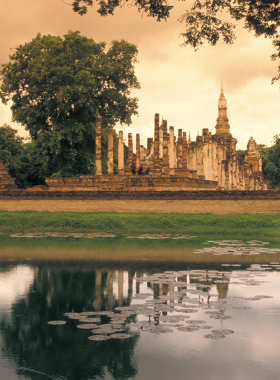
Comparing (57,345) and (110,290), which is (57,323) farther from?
(110,290)

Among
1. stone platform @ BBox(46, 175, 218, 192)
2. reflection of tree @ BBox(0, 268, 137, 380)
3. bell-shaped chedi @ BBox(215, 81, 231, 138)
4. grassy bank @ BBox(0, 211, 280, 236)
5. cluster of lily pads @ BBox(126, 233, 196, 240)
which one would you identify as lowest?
reflection of tree @ BBox(0, 268, 137, 380)

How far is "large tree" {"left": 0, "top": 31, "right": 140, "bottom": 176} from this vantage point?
3503 cm

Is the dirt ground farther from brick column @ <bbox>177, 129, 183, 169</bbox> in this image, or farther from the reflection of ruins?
brick column @ <bbox>177, 129, 183, 169</bbox>

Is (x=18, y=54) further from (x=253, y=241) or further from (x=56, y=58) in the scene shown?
(x=253, y=241)

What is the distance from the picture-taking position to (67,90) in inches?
1357

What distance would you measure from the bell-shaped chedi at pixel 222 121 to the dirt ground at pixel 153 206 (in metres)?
41.2

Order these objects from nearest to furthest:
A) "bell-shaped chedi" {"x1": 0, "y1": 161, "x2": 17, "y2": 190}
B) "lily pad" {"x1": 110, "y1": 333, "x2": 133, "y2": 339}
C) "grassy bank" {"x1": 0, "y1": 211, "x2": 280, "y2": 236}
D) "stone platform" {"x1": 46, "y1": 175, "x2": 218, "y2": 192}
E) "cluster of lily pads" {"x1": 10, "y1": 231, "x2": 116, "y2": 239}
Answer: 1. "lily pad" {"x1": 110, "y1": 333, "x2": 133, "y2": 339}
2. "cluster of lily pads" {"x1": 10, "y1": 231, "x2": 116, "y2": 239}
3. "grassy bank" {"x1": 0, "y1": 211, "x2": 280, "y2": 236}
4. "bell-shaped chedi" {"x1": 0, "y1": 161, "x2": 17, "y2": 190}
5. "stone platform" {"x1": 46, "y1": 175, "x2": 218, "y2": 192}

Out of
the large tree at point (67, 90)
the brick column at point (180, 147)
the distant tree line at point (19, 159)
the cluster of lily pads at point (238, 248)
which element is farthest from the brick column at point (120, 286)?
the distant tree line at point (19, 159)

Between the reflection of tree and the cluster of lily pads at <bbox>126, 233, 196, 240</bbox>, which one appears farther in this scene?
the cluster of lily pads at <bbox>126, 233, 196, 240</bbox>

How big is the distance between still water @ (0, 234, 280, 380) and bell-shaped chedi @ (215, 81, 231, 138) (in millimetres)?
51218

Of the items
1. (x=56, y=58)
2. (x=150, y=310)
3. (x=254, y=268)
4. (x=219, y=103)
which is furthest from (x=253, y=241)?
(x=219, y=103)

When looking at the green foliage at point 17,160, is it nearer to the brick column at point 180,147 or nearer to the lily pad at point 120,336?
the brick column at point 180,147

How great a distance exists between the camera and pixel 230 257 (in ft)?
53.4

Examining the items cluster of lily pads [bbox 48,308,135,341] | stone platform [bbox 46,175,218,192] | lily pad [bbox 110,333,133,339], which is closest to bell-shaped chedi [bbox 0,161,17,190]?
stone platform [bbox 46,175,218,192]
